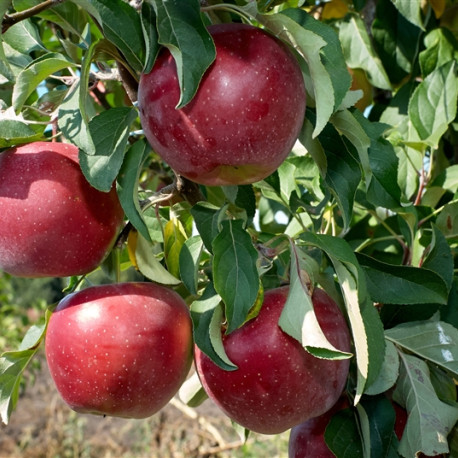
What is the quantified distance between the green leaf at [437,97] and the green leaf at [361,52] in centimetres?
18

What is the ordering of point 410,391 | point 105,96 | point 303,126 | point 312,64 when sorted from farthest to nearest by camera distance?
point 105,96
point 410,391
point 303,126
point 312,64

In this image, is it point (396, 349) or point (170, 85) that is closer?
point (170, 85)

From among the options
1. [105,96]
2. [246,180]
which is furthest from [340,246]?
[105,96]

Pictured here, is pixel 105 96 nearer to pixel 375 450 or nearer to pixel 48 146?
pixel 48 146

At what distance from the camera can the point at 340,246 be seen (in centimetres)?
71

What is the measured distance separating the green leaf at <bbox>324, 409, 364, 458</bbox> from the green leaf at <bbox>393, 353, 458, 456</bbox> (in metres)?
0.05

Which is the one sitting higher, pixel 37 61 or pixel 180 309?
pixel 37 61

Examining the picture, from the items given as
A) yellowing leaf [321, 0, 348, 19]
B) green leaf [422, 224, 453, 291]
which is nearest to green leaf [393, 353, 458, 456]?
green leaf [422, 224, 453, 291]

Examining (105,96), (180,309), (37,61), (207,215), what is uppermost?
(37,61)

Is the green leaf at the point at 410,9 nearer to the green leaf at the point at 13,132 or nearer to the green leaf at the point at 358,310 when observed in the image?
the green leaf at the point at 358,310

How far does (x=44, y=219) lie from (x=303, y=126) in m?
0.30

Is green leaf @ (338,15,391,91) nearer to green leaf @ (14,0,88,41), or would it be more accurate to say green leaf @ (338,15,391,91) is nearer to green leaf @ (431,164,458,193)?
green leaf @ (431,164,458,193)

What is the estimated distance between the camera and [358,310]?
2.22 feet

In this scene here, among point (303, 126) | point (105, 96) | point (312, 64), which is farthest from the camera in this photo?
point (105, 96)
